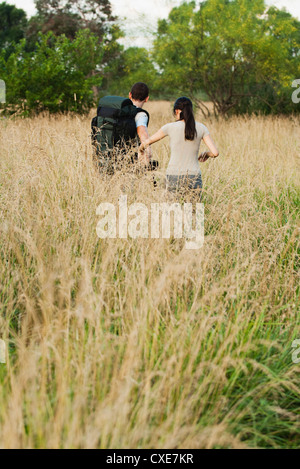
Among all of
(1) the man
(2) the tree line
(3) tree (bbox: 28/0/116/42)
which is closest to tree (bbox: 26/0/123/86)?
(3) tree (bbox: 28/0/116/42)

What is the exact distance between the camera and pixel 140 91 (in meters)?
4.37

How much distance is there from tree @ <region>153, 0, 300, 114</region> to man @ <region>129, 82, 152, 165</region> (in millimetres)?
9516

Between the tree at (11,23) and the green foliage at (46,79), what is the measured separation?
26.7 metres

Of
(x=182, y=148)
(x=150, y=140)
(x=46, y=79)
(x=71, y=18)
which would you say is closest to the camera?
(x=150, y=140)

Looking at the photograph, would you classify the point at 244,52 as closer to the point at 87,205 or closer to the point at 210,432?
the point at 87,205

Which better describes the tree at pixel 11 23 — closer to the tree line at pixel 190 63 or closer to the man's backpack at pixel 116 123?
the tree line at pixel 190 63

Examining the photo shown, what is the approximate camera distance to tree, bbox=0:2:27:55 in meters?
35.9

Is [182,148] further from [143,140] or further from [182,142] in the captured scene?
Result: [143,140]

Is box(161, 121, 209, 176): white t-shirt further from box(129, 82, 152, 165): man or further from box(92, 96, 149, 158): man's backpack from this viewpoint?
box(92, 96, 149, 158): man's backpack

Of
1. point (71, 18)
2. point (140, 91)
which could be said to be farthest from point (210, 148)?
point (71, 18)

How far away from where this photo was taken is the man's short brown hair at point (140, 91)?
4.36 metres

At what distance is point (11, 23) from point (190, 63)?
101 ft
